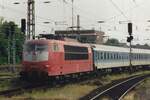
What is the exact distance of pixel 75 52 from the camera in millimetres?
36625

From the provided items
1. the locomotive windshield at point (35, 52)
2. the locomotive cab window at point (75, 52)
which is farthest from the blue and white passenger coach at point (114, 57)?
the locomotive windshield at point (35, 52)

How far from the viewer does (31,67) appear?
3086cm

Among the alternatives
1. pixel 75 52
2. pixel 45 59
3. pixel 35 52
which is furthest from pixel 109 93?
pixel 75 52

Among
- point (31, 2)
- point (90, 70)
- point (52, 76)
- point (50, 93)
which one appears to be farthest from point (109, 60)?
point (50, 93)

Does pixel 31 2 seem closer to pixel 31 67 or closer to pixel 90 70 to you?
pixel 90 70

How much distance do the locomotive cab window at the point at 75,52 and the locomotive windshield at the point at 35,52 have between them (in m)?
3.27

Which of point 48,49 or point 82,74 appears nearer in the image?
point 48,49

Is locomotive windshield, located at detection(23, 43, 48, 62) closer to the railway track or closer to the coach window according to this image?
the coach window

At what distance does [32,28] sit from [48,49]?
1041 centimetres

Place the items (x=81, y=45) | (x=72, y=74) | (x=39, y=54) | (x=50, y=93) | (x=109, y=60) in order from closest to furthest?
(x=50, y=93) → (x=39, y=54) → (x=72, y=74) → (x=81, y=45) → (x=109, y=60)

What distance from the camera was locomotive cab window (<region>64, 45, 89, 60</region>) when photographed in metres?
34.4

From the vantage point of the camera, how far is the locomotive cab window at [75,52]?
34406 mm

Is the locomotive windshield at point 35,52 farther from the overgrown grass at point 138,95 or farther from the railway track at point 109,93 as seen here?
→ the overgrown grass at point 138,95

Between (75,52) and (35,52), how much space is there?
626 centimetres
